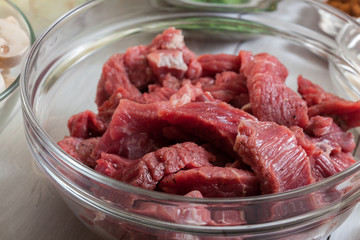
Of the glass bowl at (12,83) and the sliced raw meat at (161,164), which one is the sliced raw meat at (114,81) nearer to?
the glass bowl at (12,83)

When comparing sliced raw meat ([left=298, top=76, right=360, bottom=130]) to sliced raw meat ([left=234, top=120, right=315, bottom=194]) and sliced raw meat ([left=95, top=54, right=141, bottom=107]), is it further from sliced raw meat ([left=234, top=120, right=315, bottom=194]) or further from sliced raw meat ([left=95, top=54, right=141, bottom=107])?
sliced raw meat ([left=95, top=54, right=141, bottom=107])

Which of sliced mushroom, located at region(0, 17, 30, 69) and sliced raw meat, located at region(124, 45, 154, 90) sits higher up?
sliced raw meat, located at region(124, 45, 154, 90)

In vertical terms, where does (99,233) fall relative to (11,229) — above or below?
above

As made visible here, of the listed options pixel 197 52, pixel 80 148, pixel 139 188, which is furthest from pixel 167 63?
pixel 139 188

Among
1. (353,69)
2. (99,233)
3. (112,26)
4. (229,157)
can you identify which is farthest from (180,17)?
(99,233)

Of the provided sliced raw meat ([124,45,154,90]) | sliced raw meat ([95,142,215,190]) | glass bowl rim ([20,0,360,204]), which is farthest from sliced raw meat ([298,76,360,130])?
sliced raw meat ([124,45,154,90])

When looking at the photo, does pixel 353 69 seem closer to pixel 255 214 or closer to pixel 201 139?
pixel 201 139

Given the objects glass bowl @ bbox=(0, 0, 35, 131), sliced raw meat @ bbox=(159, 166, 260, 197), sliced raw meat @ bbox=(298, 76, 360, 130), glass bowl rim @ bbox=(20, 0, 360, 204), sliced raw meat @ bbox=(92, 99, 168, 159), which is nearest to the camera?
glass bowl rim @ bbox=(20, 0, 360, 204)
